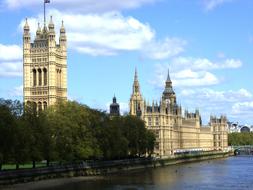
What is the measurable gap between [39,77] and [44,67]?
304 centimetres

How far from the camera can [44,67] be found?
17150 cm

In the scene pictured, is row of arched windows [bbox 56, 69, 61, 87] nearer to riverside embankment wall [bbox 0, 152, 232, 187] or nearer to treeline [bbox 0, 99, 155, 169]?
riverside embankment wall [bbox 0, 152, 232, 187]

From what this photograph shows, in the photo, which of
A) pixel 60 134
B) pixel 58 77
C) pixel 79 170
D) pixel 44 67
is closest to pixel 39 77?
pixel 44 67

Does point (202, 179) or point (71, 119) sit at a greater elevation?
point (71, 119)

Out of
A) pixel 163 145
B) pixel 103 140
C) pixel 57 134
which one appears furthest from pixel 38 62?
pixel 57 134

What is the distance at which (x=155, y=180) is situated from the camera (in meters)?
96.4

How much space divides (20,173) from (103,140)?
31892 mm

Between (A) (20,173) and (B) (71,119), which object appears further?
(B) (71,119)

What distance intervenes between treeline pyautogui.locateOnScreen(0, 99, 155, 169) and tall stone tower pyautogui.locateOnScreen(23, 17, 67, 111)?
3719cm

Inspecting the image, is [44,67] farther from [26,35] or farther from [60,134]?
[60,134]

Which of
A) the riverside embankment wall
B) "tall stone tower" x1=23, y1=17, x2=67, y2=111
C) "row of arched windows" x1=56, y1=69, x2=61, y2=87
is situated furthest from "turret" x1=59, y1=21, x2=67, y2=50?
the riverside embankment wall

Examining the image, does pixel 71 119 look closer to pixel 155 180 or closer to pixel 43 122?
pixel 43 122

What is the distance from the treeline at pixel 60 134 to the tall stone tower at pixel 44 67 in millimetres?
37188

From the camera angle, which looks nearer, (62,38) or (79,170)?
(79,170)
